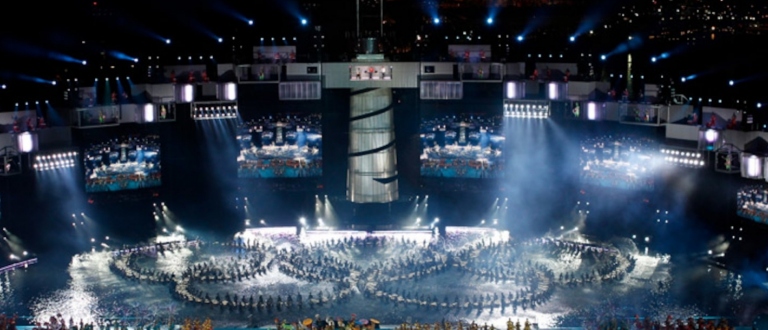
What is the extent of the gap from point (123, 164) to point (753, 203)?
27687 mm

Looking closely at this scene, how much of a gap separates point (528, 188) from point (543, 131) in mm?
3000

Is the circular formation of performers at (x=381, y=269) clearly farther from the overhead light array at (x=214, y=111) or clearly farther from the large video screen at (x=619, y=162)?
the overhead light array at (x=214, y=111)

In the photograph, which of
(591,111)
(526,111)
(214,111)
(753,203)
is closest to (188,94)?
(214,111)

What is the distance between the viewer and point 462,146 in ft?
148

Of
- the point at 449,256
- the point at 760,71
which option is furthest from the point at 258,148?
the point at 760,71

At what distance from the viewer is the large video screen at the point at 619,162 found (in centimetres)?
4075

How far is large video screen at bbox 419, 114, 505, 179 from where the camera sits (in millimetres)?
45125

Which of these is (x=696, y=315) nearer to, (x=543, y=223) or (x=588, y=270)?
(x=588, y=270)

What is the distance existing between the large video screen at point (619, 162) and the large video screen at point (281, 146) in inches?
523

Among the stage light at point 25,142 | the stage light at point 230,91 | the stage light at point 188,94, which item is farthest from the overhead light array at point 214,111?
the stage light at point 25,142

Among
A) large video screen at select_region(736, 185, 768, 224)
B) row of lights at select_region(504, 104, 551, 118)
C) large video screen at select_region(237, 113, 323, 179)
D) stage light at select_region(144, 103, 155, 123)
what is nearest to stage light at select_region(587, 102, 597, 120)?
row of lights at select_region(504, 104, 551, 118)

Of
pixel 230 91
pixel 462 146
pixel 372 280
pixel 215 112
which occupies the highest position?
pixel 230 91

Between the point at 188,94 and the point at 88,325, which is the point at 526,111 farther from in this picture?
the point at 88,325

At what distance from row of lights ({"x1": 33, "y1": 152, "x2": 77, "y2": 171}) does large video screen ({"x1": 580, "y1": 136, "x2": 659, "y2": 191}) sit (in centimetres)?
2378
